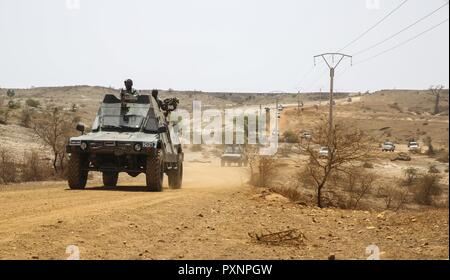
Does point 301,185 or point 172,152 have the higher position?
point 172,152

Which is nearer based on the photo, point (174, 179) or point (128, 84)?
point (128, 84)

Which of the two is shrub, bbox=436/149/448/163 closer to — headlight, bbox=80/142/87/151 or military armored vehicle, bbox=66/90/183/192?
military armored vehicle, bbox=66/90/183/192

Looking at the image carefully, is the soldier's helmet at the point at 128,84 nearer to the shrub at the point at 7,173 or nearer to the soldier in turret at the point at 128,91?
the soldier in turret at the point at 128,91

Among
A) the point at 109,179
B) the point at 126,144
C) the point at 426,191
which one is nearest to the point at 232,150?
the point at 426,191

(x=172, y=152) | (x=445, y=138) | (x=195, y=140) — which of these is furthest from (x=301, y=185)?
(x=445, y=138)

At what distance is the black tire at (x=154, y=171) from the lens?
1531cm

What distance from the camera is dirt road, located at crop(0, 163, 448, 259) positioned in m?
6.96

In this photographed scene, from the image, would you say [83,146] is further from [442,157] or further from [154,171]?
[442,157]

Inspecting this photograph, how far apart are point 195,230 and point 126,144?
23.4 ft

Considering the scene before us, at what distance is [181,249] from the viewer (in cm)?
714

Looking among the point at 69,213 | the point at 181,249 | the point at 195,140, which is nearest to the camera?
the point at 181,249

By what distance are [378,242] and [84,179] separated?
10412 millimetres

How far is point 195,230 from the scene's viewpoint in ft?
28.2

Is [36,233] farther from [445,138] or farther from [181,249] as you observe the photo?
[445,138]
